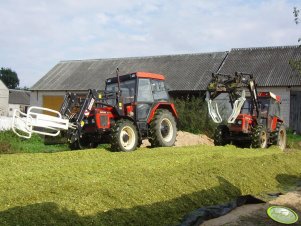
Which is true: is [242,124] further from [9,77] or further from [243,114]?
[9,77]

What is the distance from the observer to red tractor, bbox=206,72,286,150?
13523 millimetres

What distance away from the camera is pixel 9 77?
328 ft

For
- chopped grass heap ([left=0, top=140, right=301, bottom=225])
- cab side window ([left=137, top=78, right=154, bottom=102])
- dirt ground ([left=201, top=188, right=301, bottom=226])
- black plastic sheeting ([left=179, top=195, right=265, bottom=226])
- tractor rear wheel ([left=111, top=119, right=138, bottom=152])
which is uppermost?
cab side window ([left=137, top=78, right=154, bottom=102])

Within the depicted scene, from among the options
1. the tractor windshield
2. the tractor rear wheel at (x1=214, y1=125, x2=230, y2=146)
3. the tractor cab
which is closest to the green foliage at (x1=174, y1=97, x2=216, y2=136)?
the tractor rear wheel at (x1=214, y1=125, x2=230, y2=146)

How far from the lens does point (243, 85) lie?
14.0 metres

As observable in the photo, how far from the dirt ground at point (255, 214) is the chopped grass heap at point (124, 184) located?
1.80 feet

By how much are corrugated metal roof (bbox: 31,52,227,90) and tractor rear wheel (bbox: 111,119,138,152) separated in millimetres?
17591

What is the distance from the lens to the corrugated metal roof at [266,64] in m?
25.9

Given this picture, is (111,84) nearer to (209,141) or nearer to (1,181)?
(1,181)

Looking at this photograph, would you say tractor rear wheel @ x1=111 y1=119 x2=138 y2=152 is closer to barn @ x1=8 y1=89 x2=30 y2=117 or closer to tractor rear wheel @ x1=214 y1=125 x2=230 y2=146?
tractor rear wheel @ x1=214 y1=125 x2=230 y2=146

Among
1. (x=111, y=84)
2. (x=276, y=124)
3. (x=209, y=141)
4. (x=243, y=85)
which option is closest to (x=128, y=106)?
(x=111, y=84)

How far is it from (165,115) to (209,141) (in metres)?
7.71

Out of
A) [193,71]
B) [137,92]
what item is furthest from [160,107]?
[193,71]

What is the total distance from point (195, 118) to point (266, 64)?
31.0 feet
